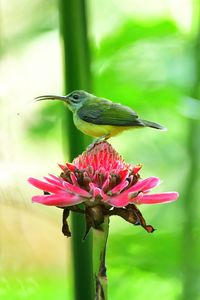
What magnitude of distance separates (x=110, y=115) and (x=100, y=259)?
0.66ft

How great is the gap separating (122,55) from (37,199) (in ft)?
2.77

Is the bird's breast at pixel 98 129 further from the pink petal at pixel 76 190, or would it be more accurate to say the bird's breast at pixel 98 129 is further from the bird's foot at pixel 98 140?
the pink petal at pixel 76 190

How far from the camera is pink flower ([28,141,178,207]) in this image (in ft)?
1.96

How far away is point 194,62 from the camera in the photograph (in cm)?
134

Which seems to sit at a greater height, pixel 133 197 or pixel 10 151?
pixel 133 197

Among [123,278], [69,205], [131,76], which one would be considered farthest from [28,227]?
[69,205]

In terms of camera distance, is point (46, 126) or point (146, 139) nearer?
point (46, 126)

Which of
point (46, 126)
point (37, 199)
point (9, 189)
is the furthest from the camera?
point (46, 126)

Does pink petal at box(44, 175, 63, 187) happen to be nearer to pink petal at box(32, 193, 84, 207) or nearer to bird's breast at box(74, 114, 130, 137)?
pink petal at box(32, 193, 84, 207)

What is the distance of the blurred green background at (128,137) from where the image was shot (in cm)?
131

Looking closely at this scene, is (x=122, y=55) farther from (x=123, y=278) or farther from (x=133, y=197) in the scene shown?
(x=133, y=197)

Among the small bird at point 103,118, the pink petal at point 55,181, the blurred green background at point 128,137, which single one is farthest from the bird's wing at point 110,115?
the blurred green background at point 128,137

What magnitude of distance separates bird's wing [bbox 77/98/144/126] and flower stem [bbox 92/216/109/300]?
0.54 ft

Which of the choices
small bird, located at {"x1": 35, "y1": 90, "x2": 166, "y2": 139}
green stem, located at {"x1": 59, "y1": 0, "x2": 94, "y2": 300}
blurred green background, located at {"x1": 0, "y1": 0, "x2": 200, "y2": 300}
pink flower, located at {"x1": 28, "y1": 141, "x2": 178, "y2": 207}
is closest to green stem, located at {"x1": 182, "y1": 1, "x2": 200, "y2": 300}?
blurred green background, located at {"x1": 0, "y1": 0, "x2": 200, "y2": 300}
